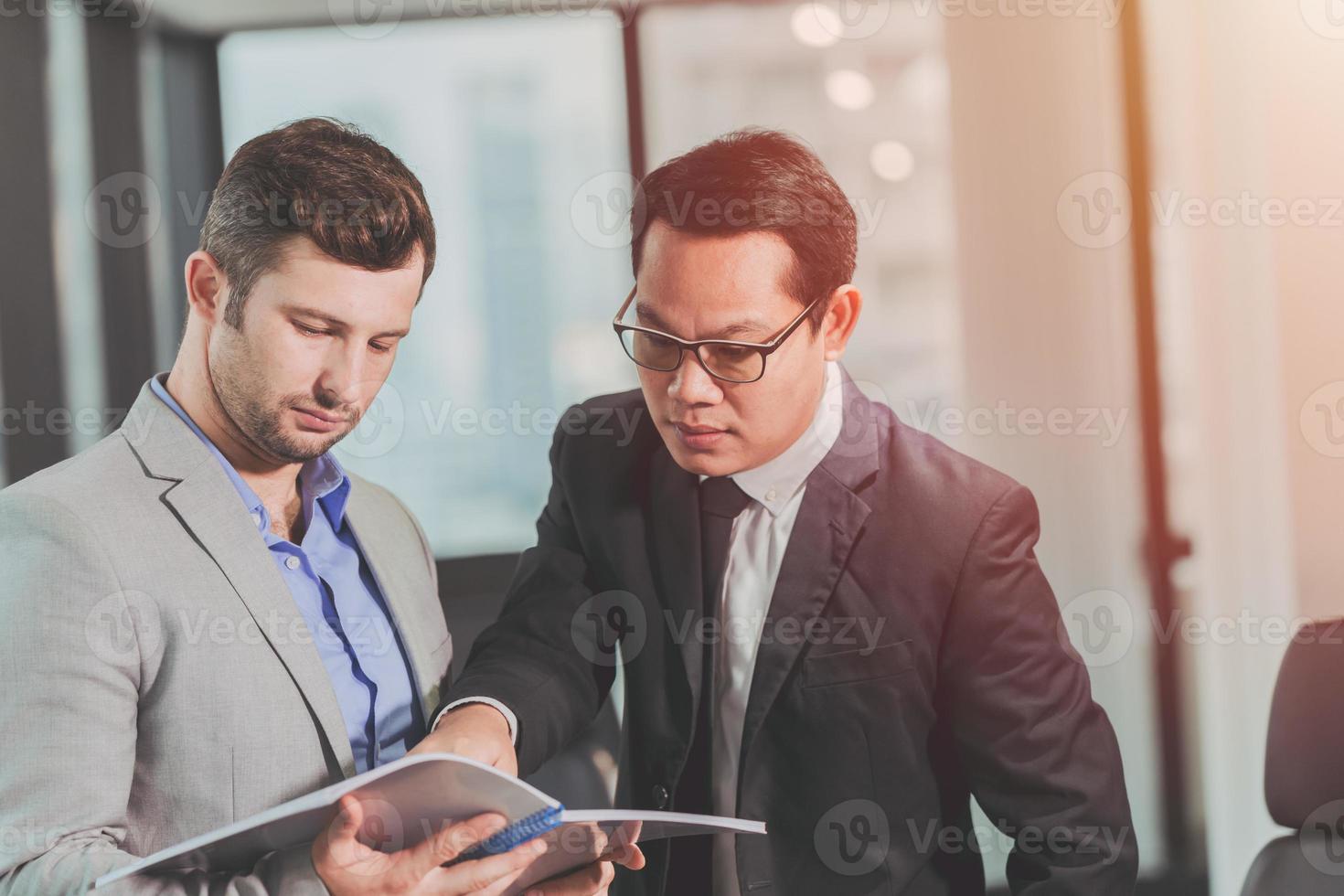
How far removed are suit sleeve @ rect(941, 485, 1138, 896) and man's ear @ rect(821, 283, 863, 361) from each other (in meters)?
0.40

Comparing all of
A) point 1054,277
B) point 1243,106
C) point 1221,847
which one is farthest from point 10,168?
point 1221,847

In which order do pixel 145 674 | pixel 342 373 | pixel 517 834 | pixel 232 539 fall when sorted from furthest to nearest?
pixel 342 373 < pixel 232 539 < pixel 145 674 < pixel 517 834

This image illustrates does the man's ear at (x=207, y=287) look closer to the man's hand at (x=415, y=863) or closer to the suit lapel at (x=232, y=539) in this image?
the suit lapel at (x=232, y=539)

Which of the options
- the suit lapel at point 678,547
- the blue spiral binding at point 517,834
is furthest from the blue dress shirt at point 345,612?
the suit lapel at point 678,547

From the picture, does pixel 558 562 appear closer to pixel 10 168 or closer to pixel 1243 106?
pixel 10 168

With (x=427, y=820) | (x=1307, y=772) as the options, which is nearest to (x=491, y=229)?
(x=427, y=820)

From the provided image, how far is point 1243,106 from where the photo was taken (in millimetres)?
2023

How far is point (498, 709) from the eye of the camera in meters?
1.64

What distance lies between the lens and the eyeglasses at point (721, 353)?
1646mm

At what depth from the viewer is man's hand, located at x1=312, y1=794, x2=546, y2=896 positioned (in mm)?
1250

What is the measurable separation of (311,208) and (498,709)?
842 mm

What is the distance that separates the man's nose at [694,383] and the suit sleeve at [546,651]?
1.19 feet

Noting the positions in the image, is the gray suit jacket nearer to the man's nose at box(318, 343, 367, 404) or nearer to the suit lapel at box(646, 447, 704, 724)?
the man's nose at box(318, 343, 367, 404)

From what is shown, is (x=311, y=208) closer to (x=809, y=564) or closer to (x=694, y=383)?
(x=694, y=383)
